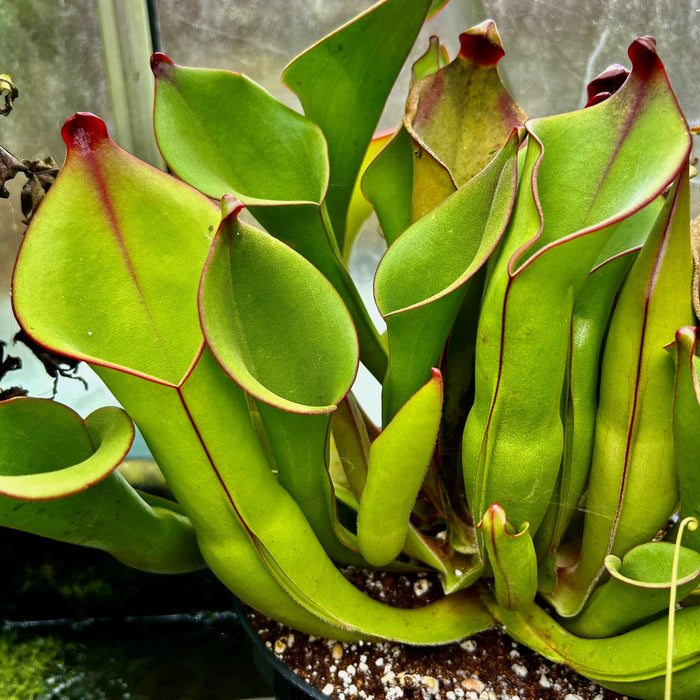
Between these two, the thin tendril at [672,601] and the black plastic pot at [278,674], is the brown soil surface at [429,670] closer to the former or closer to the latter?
the black plastic pot at [278,674]

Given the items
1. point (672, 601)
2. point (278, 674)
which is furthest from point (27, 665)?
point (672, 601)

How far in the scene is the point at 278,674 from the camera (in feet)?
1.81

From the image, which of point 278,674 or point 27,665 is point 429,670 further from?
point 27,665

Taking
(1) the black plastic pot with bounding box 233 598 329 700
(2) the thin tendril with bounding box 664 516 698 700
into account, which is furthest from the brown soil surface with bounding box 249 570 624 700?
(2) the thin tendril with bounding box 664 516 698 700

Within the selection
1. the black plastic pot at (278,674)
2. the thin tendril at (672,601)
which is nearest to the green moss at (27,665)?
the black plastic pot at (278,674)

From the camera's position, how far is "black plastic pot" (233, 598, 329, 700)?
0.52 meters

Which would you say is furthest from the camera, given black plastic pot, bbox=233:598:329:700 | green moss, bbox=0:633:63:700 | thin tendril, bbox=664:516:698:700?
green moss, bbox=0:633:63:700

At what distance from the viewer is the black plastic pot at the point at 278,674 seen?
0.52m

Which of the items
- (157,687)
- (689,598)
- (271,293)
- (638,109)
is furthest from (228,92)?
(157,687)

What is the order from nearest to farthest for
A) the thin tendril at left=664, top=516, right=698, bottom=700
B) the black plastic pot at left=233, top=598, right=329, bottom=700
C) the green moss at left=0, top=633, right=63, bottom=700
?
the thin tendril at left=664, top=516, right=698, bottom=700 → the black plastic pot at left=233, top=598, right=329, bottom=700 → the green moss at left=0, top=633, right=63, bottom=700

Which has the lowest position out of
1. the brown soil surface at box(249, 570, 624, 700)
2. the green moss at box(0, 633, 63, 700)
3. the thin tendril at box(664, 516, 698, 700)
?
the green moss at box(0, 633, 63, 700)

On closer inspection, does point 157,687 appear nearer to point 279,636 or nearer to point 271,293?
point 279,636

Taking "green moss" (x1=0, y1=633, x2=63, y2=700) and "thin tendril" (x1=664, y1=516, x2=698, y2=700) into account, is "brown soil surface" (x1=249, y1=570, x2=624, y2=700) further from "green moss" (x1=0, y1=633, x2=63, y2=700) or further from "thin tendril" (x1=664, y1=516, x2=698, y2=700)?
"green moss" (x1=0, y1=633, x2=63, y2=700)

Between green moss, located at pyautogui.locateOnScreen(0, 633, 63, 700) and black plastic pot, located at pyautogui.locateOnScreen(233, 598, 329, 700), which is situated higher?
black plastic pot, located at pyautogui.locateOnScreen(233, 598, 329, 700)
